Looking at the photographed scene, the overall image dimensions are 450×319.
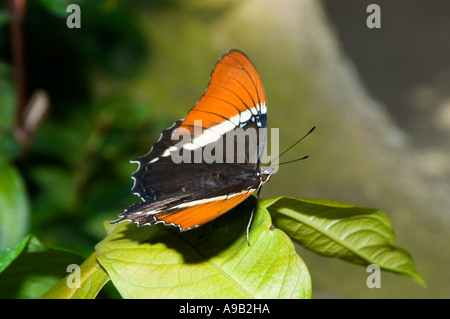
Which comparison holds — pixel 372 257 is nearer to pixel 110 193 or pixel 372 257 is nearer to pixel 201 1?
Result: pixel 110 193

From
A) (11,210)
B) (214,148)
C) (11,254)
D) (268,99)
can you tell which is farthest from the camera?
(268,99)

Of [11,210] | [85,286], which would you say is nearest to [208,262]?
[85,286]

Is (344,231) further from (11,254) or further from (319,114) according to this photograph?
(319,114)

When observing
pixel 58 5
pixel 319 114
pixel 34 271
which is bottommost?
pixel 34 271

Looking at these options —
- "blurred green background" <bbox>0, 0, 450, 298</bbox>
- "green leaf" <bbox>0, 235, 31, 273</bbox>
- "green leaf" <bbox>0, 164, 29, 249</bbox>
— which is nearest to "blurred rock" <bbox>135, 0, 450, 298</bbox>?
"blurred green background" <bbox>0, 0, 450, 298</bbox>

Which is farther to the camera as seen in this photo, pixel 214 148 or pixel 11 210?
pixel 11 210

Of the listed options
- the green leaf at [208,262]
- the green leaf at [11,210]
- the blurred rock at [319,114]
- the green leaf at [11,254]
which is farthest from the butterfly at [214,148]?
Result: the blurred rock at [319,114]

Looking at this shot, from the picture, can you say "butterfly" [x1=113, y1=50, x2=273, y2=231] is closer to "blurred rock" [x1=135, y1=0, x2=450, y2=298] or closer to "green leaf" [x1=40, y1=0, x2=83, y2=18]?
"green leaf" [x1=40, y1=0, x2=83, y2=18]
